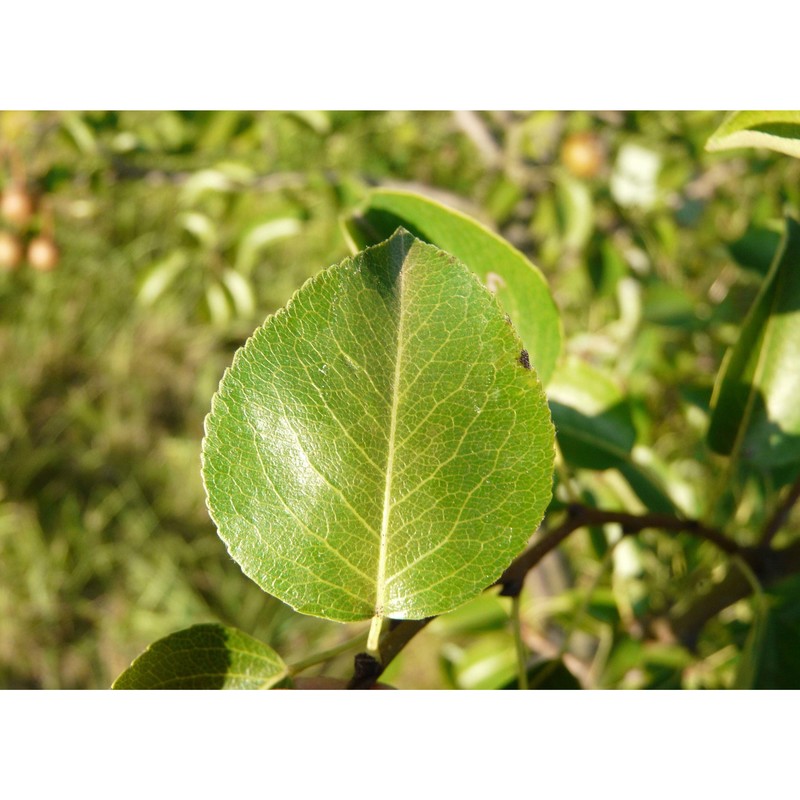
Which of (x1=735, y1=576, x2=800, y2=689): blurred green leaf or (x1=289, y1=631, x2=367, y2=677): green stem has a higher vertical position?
(x1=289, y1=631, x2=367, y2=677): green stem

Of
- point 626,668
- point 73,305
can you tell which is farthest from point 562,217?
point 73,305

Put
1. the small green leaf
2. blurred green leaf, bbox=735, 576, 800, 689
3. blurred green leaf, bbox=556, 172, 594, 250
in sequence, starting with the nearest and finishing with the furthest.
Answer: blurred green leaf, bbox=735, 576, 800, 689
blurred green leaf, bbox=556, 172, 594, 250
the small green leaf

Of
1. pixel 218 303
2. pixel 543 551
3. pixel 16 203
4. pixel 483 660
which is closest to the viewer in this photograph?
pixel 543 551

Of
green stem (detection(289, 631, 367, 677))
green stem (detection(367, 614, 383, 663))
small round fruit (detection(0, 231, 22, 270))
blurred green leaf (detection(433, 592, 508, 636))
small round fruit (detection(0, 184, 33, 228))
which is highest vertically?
green stem (detection(367, 614, 383, 663))

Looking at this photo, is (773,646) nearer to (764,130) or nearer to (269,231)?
(764,130)

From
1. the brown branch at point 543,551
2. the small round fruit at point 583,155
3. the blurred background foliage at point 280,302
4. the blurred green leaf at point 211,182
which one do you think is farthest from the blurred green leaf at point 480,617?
the small round fruit at point 583,155

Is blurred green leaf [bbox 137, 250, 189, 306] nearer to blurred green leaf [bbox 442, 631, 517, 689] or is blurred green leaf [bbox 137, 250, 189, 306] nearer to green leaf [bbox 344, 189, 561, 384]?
blurred green leaf [bbox 442, 631, 517, 689]

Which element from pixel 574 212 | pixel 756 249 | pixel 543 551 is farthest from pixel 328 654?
pixel 574 212

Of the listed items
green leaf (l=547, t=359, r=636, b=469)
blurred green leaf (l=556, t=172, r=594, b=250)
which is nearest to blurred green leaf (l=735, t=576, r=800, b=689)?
green leaf (l=547, t=359, r=636, b=469)
